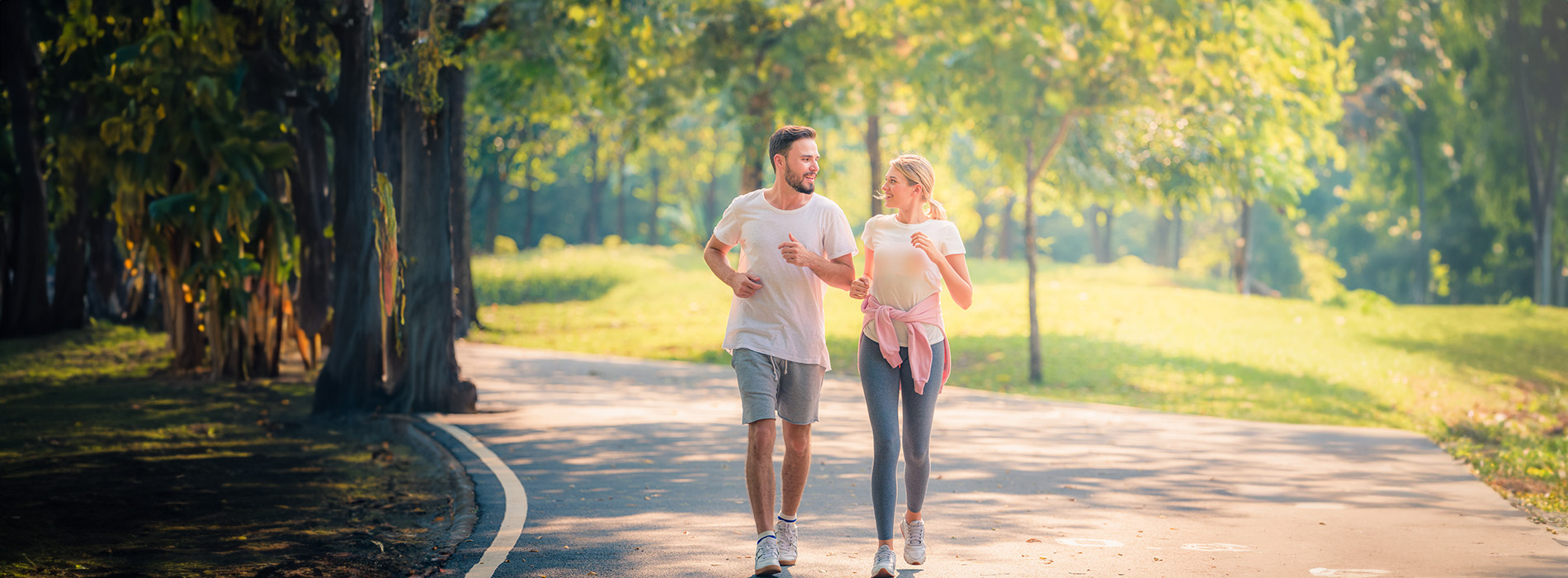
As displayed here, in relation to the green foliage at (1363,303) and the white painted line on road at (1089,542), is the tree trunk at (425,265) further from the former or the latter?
the green foliage at (1363,303)

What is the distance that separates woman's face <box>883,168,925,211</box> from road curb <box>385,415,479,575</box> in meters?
2.70

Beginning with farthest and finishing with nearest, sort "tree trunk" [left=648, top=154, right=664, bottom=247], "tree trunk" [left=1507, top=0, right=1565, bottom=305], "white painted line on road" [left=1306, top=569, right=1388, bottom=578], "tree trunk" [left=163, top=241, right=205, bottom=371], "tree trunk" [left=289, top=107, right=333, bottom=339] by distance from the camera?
"tree trunk" [left=648, top=154, right=664, bottom=247], "tree trunk" [left=1507, top=0, right=1565, bottom=305], "tree trunk" [left=163, top=241, right=205, bottom=371], "tree trunk" [left=289, top=107, right=333, bottom=339], "white painted line on road" [left=1306, top=569, right=1388, bottom=578]

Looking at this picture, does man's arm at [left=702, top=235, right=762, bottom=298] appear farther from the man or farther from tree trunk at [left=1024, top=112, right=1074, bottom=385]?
tree trunk at [left=1024, top=112, right=1074, bottom=385]

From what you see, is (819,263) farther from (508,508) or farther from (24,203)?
(24,203)

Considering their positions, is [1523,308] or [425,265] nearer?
[425,265]

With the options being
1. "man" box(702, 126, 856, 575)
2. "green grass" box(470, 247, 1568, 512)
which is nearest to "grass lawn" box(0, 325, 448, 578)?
"man" box(702, 126, 856, 575)

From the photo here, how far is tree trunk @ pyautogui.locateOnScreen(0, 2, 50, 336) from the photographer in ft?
59.3

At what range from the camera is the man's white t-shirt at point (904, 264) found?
5645 mm

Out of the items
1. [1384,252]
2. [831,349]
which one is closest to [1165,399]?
[831,349]

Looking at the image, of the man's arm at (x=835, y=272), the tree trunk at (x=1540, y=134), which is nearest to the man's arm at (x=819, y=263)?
the man's arm at (x=835, y=272)

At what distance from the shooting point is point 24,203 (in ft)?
63.5

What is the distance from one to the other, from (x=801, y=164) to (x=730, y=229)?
47 cm

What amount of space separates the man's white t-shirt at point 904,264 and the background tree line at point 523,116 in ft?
20.2

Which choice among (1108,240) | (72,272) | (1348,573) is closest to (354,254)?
(1348,573)
